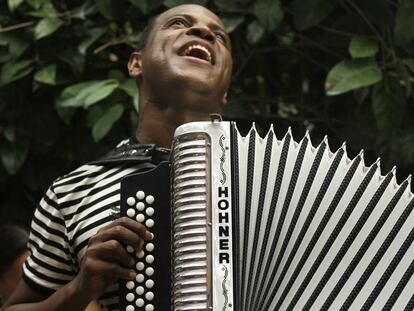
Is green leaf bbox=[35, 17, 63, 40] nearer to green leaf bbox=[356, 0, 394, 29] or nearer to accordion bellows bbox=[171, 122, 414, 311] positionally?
green leaf bbox=[356, 0, 394, 29]

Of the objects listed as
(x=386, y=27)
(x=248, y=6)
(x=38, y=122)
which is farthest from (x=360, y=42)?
(x=38, y=122)

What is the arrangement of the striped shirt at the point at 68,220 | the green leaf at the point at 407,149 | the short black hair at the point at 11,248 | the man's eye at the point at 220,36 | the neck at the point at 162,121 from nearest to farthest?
the striped shirt at the point at 68,220
the neck at the point at 162,121
the man's eye at the point at 220,36
the short black hair at the point at 11,248
the green leaf at the point at 407,149

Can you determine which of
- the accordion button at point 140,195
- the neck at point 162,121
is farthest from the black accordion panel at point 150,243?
the neck at point 162,121

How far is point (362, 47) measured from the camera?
3568 mm

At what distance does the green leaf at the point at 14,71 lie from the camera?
3736 millimetres

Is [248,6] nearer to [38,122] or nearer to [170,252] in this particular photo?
[38,122]

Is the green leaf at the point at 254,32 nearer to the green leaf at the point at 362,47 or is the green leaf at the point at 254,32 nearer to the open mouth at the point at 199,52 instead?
the green leaf at the point at 362,47

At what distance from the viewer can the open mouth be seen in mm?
2647

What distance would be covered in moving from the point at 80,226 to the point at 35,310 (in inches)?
6.8

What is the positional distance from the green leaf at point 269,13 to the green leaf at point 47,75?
578 millimetres

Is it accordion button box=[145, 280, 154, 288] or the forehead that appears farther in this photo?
the forehead

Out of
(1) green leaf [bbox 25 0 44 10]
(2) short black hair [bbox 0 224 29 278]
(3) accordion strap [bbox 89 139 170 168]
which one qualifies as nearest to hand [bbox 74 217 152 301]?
(3) accordion strap [bbox 89 139 170 168]

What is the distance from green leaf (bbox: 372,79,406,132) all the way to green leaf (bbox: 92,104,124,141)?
674 millimetres

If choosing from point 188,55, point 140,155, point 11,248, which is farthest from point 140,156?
point 11,248
